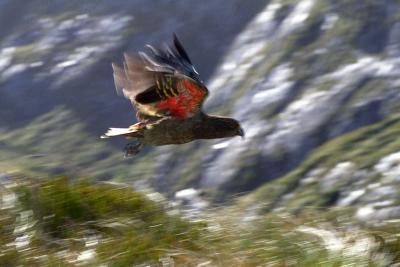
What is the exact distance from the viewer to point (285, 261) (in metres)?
7.86

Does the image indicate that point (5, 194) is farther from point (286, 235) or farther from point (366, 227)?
point (366, 227)

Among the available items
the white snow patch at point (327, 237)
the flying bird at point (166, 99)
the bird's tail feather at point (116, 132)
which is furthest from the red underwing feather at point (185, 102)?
the white snow patch at point (327, 237)

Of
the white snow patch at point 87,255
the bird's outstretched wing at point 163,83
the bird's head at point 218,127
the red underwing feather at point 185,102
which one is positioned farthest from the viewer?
the bird's head at point 218,127

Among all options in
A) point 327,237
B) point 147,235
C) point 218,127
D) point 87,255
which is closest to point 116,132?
point 218,127

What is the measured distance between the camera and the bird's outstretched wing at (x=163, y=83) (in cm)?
1068

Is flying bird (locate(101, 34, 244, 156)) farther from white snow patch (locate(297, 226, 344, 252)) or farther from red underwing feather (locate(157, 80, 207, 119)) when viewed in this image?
white snow patch (locate(297, 226, 344, 252))

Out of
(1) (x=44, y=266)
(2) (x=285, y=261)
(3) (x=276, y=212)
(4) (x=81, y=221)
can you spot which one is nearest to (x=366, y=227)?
(3) (x=276, y=212)

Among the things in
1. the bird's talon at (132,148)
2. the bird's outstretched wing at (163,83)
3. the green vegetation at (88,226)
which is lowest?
the green vegetation at (88,226)

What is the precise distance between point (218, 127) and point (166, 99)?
173 centimetres

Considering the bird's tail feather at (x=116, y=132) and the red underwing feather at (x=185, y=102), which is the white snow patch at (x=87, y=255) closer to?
the red underwing feather at (x=185, y=102)

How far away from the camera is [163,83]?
11.1m

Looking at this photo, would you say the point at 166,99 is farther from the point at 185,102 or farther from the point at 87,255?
the point at 87,255

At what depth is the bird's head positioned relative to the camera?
1277cm

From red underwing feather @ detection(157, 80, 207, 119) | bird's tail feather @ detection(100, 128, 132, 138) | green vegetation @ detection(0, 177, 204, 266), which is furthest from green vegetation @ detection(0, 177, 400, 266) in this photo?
bird's tail feather @ detection(100, 128, 132, 138)
